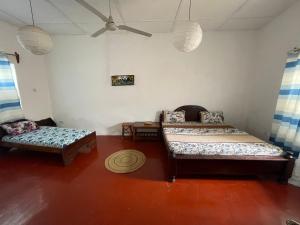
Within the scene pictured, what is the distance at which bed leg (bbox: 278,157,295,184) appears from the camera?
2072mm

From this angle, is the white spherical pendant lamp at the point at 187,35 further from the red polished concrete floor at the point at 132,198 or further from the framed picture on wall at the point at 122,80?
the framed picture on wall at the point at 122,80

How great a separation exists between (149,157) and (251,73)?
3.20m

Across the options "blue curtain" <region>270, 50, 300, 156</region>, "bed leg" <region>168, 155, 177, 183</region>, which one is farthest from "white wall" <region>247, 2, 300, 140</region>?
"bed leg" <region>168, 155, 177, 183</region>

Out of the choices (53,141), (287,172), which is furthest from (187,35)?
(53,141)

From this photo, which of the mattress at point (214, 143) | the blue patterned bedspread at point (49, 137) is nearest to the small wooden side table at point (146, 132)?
the mattress at point (214, 143)

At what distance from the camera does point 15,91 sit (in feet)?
10.7

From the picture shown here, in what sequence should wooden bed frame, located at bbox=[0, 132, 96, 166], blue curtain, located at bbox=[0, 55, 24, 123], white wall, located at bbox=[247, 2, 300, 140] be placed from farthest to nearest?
1. blue curtain, located at bbox=[0, 55, 24, 123]
2. wooden bed frame, located at bbox=[0, 132, 96, 166]
3. white wall, located at bbox=[247, 2, 300, 140]

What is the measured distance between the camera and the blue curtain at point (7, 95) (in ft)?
Answer: 9.98

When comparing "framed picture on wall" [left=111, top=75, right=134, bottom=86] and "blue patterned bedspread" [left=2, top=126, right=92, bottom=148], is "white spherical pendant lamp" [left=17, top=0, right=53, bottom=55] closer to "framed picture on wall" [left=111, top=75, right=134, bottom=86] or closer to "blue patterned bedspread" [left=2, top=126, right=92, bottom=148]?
"blue patterned bedspread" [left=2, top=126, right=92, bottom=148]

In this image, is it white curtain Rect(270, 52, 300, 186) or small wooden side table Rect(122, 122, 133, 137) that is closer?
white curtain Rect(270, 52, 300, 186)

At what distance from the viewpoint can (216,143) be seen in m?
2.46

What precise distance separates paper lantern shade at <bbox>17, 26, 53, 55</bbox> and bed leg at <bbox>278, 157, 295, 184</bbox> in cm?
361

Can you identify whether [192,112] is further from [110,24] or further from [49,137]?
[49,137]

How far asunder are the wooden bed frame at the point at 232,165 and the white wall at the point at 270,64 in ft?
3.94
